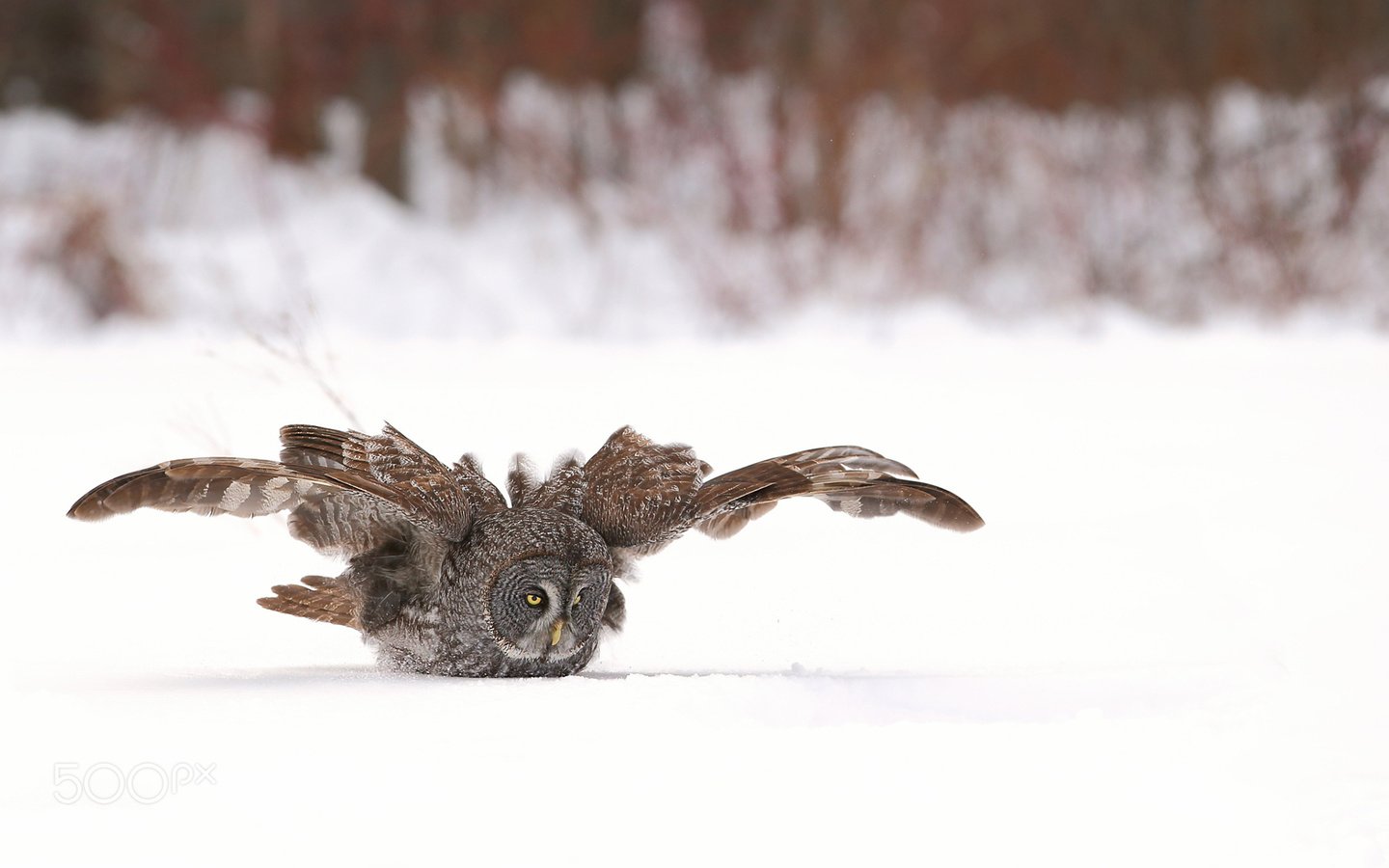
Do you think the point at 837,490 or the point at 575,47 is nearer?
the point at 837,490

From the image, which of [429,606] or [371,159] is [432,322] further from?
[429,606]

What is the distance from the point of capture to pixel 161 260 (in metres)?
8.17

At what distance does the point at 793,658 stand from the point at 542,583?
676 millimetres

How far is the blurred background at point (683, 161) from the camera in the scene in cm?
830

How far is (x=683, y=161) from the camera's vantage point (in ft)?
32.3

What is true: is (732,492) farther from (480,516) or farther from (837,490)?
(480,516)

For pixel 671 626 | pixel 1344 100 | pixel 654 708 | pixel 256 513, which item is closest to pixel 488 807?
pixel 654 708

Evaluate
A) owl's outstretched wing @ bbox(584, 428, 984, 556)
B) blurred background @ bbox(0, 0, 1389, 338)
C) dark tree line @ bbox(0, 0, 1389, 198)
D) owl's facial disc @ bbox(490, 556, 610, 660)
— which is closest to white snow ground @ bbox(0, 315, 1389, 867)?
owl's facial disc @ bbox(490, 556, 610, 660)

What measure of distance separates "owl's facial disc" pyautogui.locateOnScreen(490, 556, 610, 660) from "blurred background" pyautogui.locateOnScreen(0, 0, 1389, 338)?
5.25m

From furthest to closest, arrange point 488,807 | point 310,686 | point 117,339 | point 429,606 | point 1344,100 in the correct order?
point 1344,100, point 117,339, point 429,606, point 310,686, point 488,807

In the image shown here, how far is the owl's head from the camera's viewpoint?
2418 millimetres

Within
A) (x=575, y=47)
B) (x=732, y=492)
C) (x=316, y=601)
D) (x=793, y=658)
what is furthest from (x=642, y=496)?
(x=575, y=47)

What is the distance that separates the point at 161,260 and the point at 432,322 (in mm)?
1567

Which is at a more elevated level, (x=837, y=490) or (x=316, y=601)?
(x=837, y=490)
